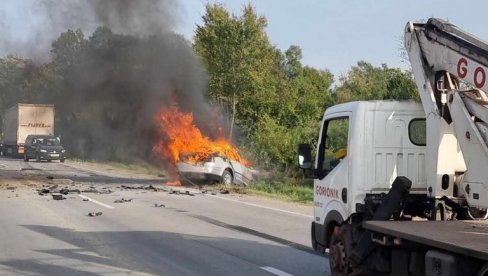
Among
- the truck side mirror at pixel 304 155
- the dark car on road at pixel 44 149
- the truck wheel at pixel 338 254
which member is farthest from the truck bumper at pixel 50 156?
the truck wheel at pixel 338 254

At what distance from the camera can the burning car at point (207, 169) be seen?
22500mm

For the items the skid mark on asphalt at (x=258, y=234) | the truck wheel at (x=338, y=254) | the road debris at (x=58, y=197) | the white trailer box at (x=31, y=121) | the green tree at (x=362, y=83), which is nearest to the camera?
the truck wheel at (x=338, y=254)

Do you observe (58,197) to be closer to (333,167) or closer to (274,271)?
(274,271)

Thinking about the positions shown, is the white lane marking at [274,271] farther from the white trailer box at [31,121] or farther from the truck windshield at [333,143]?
the white trailer box at [31,121]

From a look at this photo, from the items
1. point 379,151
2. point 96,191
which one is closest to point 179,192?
point 96,191

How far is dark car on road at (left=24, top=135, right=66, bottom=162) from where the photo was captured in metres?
40.1

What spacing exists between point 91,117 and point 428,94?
31830mm

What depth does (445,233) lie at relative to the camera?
5523 millimetres

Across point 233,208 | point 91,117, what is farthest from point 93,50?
point 233,208

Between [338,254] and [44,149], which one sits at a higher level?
[44,149]

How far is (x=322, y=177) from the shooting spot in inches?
303

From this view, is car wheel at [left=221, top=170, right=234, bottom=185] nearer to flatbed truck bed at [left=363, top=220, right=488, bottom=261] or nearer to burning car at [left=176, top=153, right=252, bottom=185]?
burning car at [left=176, top=153, right=252, bottom=185]

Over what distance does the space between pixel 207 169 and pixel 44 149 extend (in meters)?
21.2

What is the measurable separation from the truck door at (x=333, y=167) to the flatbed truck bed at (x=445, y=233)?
0.92 meters
